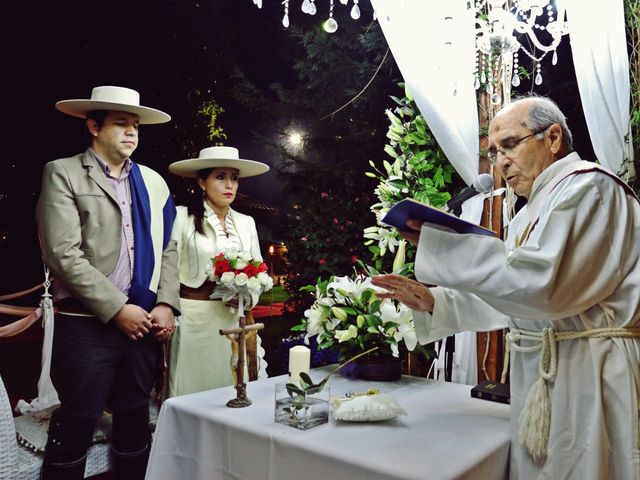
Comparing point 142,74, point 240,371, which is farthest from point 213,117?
point 240,371

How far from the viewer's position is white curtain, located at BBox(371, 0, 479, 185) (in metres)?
3.28

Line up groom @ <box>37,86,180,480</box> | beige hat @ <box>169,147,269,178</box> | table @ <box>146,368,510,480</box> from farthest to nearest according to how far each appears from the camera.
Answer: beige hat @ <box>169,147,269,178</box>
groom @ <box>37,86,180,480</box>
table @ <box>146,368,510,480</box>

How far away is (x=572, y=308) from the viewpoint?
1.32 metres

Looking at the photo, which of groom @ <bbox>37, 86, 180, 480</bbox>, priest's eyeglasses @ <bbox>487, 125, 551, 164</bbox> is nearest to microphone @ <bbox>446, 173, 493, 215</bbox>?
priest's eyeglasses @ <bbox>487, 125, 551, 164</bbox>

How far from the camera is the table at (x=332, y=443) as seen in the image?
1.20m

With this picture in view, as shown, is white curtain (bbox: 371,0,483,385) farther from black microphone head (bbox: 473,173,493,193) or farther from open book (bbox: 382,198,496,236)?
open book (bbox: 382,198,496,236)

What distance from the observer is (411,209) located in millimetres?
1356

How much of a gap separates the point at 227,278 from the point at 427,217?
1.16 meters

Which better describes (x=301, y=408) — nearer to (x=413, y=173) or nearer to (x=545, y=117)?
(x=545, y=117)

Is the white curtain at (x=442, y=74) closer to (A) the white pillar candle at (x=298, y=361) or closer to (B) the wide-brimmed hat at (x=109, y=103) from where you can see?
(B) the wide-brimmed hat at (x=109, y=103)

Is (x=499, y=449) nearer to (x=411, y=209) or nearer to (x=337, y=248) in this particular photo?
(x=411, y=209)

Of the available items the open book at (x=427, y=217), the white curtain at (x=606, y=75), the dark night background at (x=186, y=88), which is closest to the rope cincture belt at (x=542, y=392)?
the open book at (x=427, y=217)

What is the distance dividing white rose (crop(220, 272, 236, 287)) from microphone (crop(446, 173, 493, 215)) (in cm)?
103

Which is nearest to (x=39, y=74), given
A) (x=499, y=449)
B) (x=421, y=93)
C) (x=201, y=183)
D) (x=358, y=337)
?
(x=201, y=183)
